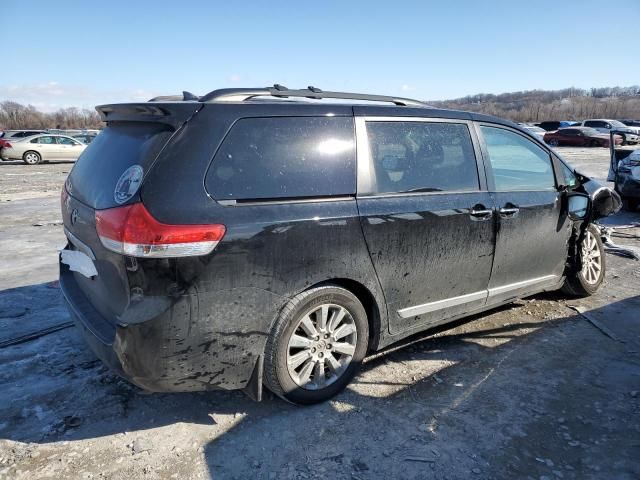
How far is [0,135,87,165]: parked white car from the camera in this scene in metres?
24.1

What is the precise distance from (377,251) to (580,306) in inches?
111

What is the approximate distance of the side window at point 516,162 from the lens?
3.91m

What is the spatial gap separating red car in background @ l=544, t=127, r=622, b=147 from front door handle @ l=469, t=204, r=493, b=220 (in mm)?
34438

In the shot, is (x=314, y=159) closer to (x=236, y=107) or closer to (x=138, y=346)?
(x=236, y=107)

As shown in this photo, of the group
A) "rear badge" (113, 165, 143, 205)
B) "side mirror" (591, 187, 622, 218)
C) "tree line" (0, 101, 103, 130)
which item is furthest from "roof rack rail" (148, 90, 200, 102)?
"tree line" (0, 101, 103, 130)

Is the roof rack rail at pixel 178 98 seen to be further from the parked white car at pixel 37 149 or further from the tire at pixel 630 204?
the parked white car at pixel 37 149

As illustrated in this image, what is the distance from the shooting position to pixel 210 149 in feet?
8.56

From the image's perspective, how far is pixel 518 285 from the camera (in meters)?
4.17

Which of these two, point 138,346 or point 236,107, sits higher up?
point 236,107

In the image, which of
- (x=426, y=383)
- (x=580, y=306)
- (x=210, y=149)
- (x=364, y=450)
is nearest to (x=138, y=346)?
(x=210, y=149)

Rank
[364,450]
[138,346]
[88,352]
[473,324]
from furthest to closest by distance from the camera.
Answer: [473,324] → [88,352] → [364,450] → [138,346]

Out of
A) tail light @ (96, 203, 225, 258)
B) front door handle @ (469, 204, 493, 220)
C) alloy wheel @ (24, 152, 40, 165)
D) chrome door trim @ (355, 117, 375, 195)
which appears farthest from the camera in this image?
alloy wheel @ (24, 152, 40, 165)

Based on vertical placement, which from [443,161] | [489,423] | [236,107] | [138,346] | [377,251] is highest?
[236,107]

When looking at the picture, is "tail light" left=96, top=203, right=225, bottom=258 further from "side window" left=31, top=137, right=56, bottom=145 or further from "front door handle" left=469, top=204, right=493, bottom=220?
"side window" left=31, top=137, right=56, bottom=145
